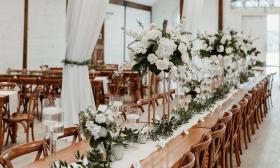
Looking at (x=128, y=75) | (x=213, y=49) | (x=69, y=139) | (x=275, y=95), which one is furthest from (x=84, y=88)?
(x=275, y=95)

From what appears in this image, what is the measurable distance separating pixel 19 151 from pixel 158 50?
1.27 meters

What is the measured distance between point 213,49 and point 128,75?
4023 millimetres

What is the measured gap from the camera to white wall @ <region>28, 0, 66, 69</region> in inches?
425

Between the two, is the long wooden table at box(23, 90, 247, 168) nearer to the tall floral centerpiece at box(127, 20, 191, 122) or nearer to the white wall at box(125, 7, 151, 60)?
the tall floral centerpiece at box(127, 20, 191, 122)

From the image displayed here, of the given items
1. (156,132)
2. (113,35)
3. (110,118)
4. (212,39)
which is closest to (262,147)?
(212,39)

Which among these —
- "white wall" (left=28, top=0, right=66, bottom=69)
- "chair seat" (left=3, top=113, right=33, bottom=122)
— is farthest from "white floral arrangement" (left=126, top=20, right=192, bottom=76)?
"white wall" (left=28, top=0, right=66, bottom=69)

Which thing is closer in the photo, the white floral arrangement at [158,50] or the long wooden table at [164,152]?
the long wooden table at [164,152]

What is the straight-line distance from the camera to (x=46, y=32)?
36.9ft

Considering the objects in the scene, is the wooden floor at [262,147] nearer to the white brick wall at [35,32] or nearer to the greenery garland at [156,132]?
the greenery garland at [156,132]

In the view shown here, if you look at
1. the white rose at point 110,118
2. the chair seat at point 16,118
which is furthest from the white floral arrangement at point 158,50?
the chair seat at point 16,118

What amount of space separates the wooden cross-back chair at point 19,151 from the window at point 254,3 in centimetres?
1416

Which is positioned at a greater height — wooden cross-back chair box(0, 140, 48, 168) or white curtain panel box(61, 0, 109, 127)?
white curtain panel box(61, 0, 109, 127)

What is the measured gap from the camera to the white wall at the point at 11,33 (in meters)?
9.78

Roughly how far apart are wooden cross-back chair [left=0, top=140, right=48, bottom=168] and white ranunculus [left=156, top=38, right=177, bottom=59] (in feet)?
3.62
